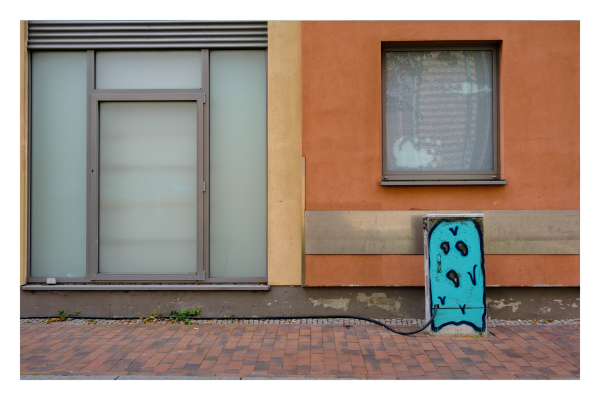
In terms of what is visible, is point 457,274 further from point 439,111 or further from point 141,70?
point 141,70

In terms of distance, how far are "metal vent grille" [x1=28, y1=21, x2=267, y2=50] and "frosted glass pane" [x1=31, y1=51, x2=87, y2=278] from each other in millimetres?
197

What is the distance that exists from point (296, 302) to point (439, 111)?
310 centimetres

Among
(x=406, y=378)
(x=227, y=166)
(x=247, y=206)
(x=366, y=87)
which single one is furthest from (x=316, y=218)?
(x=406, y=378)

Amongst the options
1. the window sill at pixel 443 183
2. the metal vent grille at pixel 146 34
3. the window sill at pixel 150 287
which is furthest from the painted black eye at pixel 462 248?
the metal vent grille at pixel 146 34

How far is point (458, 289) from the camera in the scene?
4734 mm

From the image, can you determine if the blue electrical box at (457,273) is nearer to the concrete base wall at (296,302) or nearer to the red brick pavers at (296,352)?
the red brick pavers at (296,352)

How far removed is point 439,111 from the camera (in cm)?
553

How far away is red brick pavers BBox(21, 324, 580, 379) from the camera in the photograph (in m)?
3.85

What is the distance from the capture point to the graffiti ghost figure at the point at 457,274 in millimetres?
4723

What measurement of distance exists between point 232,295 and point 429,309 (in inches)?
96.2

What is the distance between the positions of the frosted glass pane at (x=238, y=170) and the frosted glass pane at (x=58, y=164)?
70.9 inches

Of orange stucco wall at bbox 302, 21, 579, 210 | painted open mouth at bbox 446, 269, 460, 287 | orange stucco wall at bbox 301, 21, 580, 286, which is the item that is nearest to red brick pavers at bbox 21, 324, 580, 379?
painted open mouth at bbox 446, 269, 460, 287

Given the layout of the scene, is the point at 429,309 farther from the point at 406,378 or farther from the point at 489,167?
the point at 489,167

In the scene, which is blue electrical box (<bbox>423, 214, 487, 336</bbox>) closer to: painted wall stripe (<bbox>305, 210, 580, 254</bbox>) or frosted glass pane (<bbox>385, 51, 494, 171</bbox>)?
painted wall stripe (<bbox>305, 210, 580, 254</bbox>)
